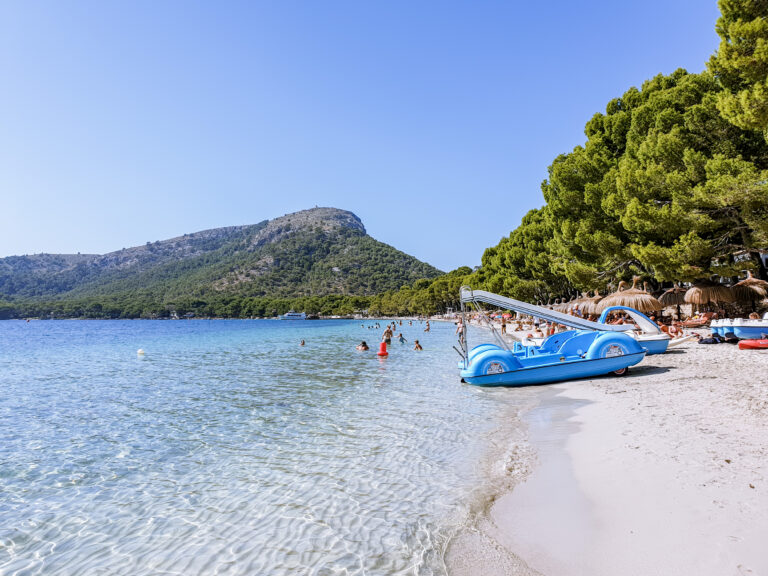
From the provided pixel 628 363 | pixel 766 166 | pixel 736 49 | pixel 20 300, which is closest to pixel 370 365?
pixel 628 363

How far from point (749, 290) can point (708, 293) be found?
2.45 m

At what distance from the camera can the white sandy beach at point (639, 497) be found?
12.1 feet

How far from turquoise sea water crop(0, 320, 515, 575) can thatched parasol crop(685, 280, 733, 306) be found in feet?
54.8

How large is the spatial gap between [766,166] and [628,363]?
58.9 feet

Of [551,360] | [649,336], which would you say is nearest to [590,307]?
[649,336]

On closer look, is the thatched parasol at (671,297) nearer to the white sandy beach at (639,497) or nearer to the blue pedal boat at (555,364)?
the blue pedal boat at (555,364)

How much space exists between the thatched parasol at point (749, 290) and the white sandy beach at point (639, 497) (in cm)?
1695

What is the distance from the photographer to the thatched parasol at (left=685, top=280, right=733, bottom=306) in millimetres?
22016

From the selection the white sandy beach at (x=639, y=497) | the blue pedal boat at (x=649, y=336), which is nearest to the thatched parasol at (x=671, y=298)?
the blue pedal boat at (x=649, y=336)

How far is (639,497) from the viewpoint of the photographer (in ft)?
15.8

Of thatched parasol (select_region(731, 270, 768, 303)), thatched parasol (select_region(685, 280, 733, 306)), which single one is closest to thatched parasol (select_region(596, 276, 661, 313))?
thatched parasol (select_region(685, 280, 733, 306))

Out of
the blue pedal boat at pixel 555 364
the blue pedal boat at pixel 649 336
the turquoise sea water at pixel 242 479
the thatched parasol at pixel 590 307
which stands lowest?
the turquoise sea water at pixel 242 479

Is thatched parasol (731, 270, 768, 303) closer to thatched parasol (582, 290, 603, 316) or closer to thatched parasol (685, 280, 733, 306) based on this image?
thatched parasol (685, 280, 733, 306)

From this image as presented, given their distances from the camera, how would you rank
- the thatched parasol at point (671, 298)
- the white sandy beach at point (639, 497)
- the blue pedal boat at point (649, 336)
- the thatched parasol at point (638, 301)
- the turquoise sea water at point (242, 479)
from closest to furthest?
the white sandy beach at point (639, 497)
the turquoise sea water at point (242, 479)
the blue pedal boat at point (649, 336)
the thatched parasol at point (638, 301)
the thatched parasol at point (671, 298)
